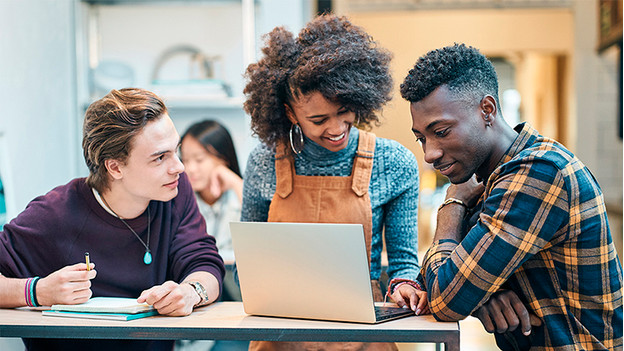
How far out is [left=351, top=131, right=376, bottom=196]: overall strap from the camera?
6.08ft

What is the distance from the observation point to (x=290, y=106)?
6.29ft

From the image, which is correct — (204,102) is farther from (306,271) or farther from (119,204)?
(306,271)

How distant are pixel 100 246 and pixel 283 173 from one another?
55 cm

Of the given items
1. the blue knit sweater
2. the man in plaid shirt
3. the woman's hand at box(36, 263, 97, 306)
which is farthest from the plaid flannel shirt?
the woman's hand at box(36, 263, 97, 306)

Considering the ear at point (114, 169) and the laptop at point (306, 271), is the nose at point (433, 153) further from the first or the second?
the ear at point (114, 169)

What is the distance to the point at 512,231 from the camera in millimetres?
1319

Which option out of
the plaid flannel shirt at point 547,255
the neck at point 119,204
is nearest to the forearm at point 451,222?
the plaid flannel shirt at point 547,255

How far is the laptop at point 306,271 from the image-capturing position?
1.44m

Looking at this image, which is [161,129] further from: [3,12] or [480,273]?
[3,12]

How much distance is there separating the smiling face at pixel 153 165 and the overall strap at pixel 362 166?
49 centimetres

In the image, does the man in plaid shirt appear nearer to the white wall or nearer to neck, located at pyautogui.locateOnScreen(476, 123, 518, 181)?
neck, located at pyautogui.locateOnScreen(476, 123, 518, 181)

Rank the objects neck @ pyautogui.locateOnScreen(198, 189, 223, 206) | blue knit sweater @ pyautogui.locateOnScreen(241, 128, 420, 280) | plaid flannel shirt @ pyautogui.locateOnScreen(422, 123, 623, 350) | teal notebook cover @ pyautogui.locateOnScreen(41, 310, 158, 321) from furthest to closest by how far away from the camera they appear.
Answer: neck @ pyautogui.locateOnScreen(198, 189, 223, 206), blue knit sweater @ pyautogui.locateOnScreen(241, 128, 420, 280), teal notebook cover @ pyautogui.locateOnScreen(41, 310, 158, 321), plaid flannel shirt @ pyautogui.locateOnScreen(422, 123, 623, 350)

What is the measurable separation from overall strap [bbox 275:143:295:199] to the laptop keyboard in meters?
0.46

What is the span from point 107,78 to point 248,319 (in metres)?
2.43
